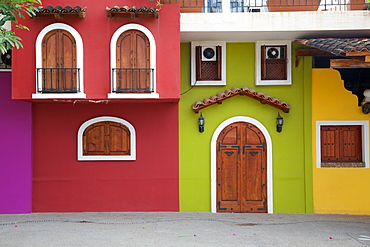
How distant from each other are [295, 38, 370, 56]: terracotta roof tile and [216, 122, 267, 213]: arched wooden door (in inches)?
99.8

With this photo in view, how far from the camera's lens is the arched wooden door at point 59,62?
8648 millimetres

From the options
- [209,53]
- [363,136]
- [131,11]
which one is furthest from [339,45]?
[131,11]

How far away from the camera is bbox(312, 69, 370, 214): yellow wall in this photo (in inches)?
397

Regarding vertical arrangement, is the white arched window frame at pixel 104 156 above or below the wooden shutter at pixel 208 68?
below

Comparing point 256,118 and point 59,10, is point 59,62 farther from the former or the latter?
point 256,118

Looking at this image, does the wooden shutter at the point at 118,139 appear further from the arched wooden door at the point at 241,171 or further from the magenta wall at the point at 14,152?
the arched wooden door at the point at 241,171

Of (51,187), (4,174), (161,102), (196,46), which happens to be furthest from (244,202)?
(4,174)

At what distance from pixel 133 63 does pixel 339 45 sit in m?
4.39

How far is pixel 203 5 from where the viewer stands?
991cm

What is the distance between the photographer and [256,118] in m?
10.2

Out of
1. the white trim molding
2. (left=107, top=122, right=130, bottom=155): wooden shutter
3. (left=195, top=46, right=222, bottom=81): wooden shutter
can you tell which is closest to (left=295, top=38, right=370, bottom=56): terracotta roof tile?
(left=195, top=46, right=222, bottom=81): wooden shutter

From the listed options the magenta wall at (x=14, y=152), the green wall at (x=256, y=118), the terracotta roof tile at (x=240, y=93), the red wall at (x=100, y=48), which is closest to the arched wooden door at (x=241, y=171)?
the green wall at (x=256, y=118)

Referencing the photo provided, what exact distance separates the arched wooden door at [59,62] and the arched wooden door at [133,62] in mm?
985

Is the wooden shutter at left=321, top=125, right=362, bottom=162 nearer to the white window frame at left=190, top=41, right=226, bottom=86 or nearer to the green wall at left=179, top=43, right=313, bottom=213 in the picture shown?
the green wall at left=179, top=43, right=313, bottom=213
